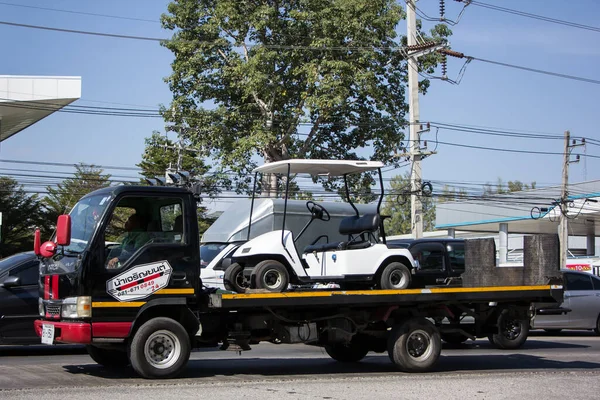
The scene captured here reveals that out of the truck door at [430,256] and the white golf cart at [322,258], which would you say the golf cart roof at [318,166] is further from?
the truck door at [430,256]

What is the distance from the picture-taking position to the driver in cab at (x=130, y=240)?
9438 mm

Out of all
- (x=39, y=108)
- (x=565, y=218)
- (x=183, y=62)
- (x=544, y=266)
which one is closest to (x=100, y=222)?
(x=544, y=266)

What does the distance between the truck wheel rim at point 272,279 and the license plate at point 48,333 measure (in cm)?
265

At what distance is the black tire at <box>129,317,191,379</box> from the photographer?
9.35 metres

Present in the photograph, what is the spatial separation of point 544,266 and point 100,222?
21.0ft

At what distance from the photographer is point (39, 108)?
96.6ft

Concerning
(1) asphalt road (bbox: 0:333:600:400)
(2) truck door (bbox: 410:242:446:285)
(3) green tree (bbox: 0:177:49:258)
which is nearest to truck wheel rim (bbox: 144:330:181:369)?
(1) asphalt road (bbox: 0:333:600:400)

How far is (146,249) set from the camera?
9602 mm

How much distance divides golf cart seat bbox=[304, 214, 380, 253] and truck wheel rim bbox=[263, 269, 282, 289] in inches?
40.0

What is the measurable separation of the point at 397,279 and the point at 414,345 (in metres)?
0.96

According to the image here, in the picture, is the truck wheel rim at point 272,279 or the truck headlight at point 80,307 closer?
the truck headlight at point 80,307

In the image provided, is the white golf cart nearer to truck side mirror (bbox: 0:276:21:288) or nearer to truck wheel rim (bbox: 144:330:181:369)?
truck wheel rim (bbox: 144:330:181:369)

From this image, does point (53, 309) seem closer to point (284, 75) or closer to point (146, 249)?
point (146, 249)

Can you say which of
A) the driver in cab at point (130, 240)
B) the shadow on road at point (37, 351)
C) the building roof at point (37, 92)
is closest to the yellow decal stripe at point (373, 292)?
the driver in cab at point (130, 240)
